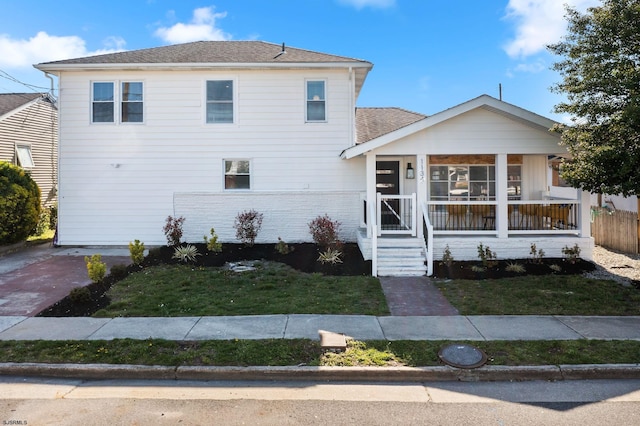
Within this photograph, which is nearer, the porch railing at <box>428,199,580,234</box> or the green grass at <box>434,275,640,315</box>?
the green grass at <box>434,275,640,315</box>

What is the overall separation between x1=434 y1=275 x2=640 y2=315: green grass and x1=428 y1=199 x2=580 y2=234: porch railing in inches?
91.4

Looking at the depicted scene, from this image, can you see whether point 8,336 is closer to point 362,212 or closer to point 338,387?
point 338,387

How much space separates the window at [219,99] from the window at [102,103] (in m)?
3.09

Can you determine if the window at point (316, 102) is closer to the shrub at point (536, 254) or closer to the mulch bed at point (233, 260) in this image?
the mulch bed at point (233, 260)

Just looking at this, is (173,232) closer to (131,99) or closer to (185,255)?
(185,255)

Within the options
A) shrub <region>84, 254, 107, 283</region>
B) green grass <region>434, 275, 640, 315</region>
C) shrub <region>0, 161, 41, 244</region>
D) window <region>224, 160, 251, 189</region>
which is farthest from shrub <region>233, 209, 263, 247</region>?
shrub <region>0, 161, 41, 244</region>

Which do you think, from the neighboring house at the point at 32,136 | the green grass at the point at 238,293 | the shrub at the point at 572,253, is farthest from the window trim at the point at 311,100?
the neighboring house at the point at 32,136

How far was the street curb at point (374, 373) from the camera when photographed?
5.08 m

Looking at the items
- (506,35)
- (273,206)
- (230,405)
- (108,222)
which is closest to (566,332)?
(230,405)

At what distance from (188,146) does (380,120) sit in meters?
6.92

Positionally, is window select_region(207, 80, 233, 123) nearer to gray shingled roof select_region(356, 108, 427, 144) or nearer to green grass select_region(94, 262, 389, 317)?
gray shingled roof select_region(356, 108, 427, 144)

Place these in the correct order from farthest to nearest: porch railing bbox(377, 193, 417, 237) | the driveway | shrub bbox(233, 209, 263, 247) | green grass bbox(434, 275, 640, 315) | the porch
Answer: shrub bbox(233, 209, 263, 247) → porch railing bbox(377, 193, 417, 237) → the porch → the driveway → green grass bbox(434, 275, 640, 315)

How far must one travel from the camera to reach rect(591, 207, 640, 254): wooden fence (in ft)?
41.4

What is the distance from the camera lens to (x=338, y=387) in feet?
16.1
